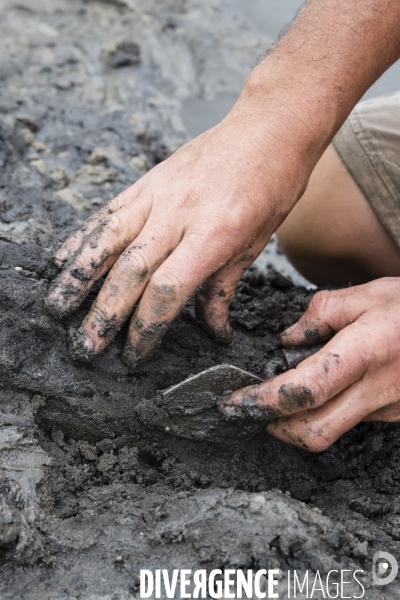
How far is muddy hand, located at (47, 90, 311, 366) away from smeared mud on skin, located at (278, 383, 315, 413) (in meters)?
0.42

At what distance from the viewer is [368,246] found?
9.07 feet

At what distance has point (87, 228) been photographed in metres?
1.96

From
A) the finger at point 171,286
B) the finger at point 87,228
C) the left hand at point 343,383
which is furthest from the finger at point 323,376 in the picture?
the finger at point 87,228

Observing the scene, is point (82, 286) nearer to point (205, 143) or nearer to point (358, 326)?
point (205, 143)

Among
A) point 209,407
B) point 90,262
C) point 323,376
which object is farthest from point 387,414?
point 90,262

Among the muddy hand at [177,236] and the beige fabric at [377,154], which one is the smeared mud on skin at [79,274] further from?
the beige fabric at [377,154]

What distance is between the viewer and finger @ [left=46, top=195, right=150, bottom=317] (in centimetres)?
183

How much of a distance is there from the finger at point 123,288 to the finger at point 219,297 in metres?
0.23

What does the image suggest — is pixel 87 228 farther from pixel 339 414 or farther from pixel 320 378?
pixel 339 414

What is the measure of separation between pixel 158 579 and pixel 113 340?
30.5 inches

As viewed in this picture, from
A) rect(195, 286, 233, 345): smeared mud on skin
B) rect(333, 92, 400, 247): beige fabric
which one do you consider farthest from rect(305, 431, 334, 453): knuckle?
rect(333, 92, 400, 247): beige fabric

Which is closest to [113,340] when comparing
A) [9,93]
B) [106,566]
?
[106,566]

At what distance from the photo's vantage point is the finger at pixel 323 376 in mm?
1721

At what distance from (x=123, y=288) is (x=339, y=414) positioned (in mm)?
784
